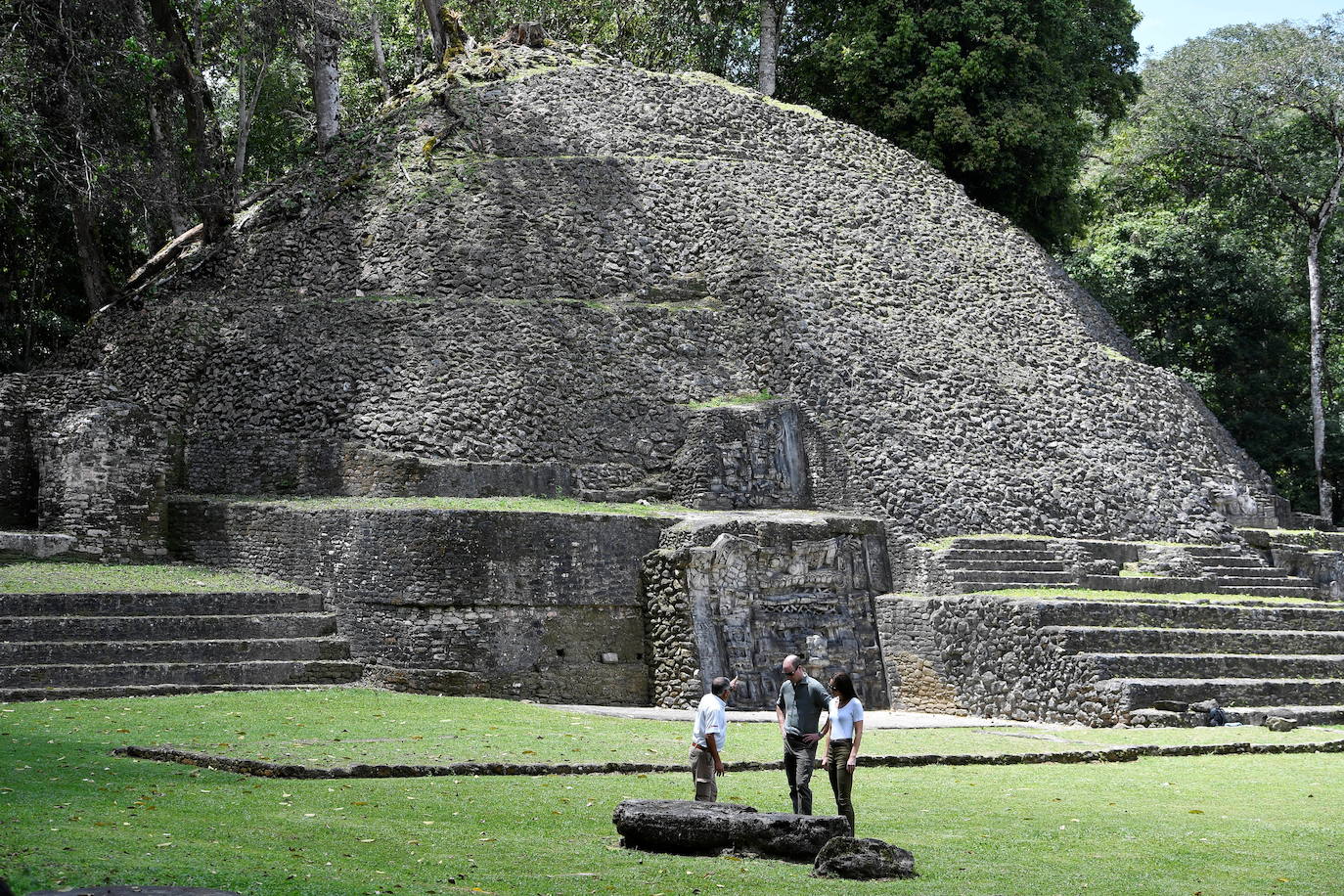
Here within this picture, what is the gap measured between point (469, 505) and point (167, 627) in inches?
144

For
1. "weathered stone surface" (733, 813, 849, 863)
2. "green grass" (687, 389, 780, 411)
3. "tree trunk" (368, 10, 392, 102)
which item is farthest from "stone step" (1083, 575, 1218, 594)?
"tree trunk" (368, 10, 392, 102)

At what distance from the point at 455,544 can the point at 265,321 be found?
6.55m

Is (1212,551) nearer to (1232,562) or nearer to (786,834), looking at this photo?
(1232,562)

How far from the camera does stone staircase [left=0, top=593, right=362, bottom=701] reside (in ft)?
50.1

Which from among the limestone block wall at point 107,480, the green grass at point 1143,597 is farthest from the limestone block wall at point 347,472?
the green grass at point 1143,597

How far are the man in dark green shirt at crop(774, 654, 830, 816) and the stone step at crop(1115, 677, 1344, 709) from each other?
25.9 ft

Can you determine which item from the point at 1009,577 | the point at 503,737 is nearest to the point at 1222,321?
the point at 1009,577

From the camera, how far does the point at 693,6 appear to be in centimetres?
3338

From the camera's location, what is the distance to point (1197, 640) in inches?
704

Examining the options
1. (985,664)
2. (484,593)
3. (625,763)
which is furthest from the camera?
(985,664)

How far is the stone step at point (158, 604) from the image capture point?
16.0m

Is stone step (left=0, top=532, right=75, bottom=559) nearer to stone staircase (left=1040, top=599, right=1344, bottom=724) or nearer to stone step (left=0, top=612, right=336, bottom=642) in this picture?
stone step (left=0, top=612, right=336, bottom=642)

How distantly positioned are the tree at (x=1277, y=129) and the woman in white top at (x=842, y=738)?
2331cm

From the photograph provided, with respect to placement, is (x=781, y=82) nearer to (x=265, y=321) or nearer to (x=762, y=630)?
(x=265, y=321)
